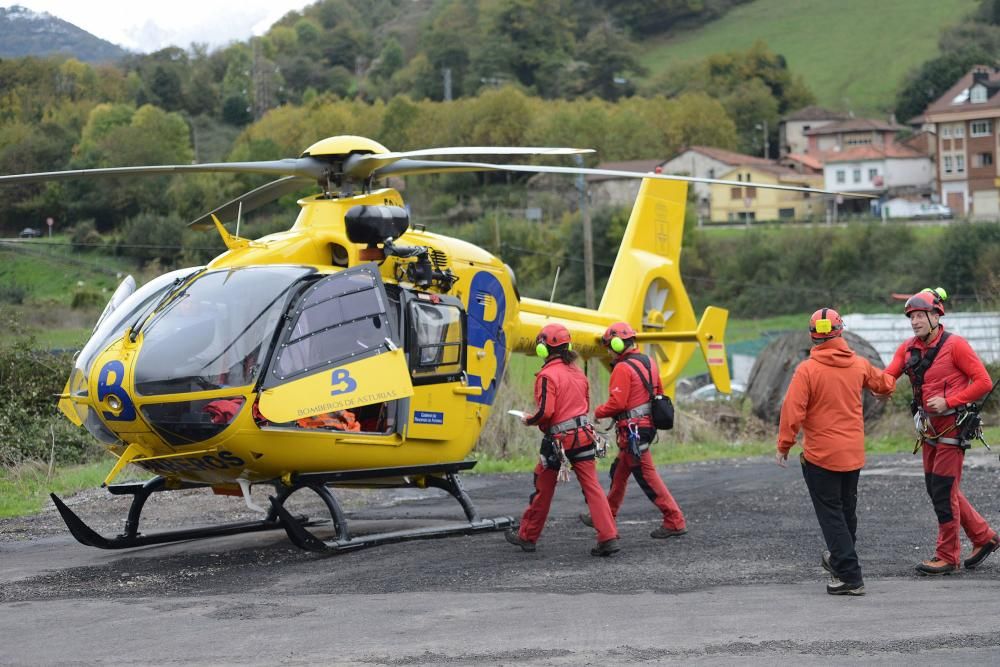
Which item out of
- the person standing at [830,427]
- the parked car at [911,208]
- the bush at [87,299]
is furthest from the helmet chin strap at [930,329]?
the parked car at [911,208]

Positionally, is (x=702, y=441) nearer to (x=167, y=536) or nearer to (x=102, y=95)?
(x=167, y=536)

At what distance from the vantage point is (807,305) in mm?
63125

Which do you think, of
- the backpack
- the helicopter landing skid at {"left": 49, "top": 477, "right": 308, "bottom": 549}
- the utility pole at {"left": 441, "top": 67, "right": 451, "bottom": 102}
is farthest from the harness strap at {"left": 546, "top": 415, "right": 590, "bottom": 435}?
the utility pole at {"left": 441, "top": 67, "right": 451, "bottom": 102}

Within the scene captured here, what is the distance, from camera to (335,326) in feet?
34.4

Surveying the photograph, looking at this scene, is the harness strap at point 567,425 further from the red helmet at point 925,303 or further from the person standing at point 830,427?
the red helmet at point 925,303

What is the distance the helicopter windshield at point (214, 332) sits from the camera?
9734 millimetres

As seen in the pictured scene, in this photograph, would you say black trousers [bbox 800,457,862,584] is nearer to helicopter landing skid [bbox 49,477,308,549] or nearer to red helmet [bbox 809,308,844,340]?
red helmet [bbox 809,308,844,340]

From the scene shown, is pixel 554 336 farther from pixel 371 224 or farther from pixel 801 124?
pixel 801 124

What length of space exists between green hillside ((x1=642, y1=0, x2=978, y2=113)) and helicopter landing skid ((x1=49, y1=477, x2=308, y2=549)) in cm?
12229

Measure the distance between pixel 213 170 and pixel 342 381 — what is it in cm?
206

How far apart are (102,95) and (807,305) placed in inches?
1386

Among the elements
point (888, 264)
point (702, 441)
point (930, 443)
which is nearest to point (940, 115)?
point (888, 264)

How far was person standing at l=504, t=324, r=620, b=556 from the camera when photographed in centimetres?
1037

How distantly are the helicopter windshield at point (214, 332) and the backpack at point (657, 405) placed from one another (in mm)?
3063
